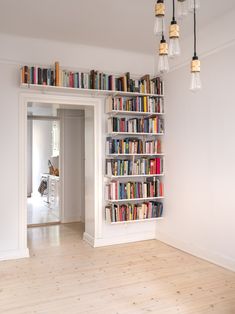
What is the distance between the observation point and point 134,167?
477cm

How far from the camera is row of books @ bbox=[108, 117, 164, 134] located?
15.4 ft

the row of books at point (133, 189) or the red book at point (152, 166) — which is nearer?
the row of books at point (133, 189)

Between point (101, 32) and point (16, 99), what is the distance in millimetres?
A: 1435

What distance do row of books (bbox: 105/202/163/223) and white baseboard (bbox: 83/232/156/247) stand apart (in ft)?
1.14

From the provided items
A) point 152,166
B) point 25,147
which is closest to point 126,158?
point 152,166

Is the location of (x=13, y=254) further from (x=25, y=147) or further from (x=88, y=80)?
(x=88, y=80)

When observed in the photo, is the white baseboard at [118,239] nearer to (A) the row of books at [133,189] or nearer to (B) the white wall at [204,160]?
(B) the white wall at [204,160]

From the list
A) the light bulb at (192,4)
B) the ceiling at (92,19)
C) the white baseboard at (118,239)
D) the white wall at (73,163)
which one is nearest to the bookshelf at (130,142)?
the white baseboard at (118,239)

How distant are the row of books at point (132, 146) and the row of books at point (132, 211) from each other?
31.8 inches

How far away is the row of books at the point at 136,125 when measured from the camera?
469cm

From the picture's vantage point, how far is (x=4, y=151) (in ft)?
13.7

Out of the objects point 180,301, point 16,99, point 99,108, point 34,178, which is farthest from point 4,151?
point 34,178

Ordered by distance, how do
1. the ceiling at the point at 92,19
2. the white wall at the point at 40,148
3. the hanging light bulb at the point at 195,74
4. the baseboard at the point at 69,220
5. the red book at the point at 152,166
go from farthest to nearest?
the white wall at the point at 40,148 < the baseboard at the point at 69,220 < the red book at the point at 152,166 < the ceiling at the point at 92,19 < the hanging light bulb at the point at 195,74

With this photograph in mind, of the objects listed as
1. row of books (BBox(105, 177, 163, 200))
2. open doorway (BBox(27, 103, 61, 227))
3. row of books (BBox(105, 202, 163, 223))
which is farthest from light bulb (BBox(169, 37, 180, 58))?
open doorway (BBox(27, 103, 61, 227))
